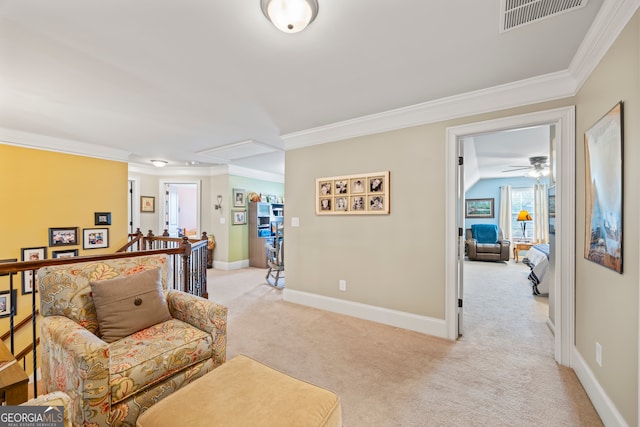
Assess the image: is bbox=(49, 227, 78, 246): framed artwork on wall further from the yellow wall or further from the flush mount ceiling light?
the flush mount ceiling light

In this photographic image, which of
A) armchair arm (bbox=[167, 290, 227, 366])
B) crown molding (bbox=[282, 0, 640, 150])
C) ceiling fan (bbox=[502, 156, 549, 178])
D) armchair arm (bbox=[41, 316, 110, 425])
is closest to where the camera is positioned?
armchair arm (bbox=[41, 316, 110, 425])

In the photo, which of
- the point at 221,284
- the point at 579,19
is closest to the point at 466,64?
the point at 579,19

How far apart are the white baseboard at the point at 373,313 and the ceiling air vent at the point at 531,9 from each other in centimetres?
251

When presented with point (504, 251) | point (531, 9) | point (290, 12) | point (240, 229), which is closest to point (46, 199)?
point (240, 229)

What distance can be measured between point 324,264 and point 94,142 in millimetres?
3953

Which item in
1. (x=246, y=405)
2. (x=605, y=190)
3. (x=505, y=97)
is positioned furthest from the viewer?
(x=505, y=97)

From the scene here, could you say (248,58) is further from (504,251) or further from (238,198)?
(504,251)

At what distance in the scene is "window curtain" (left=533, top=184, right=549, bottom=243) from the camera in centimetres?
753

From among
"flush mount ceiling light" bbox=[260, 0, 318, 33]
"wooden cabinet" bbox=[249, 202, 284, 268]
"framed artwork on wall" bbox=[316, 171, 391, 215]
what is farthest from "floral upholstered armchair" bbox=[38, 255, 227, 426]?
"wooden cabinet" bbox=[249, 202, 284, 268]

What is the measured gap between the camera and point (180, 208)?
928 centimetres

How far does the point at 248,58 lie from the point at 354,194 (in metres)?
1.91

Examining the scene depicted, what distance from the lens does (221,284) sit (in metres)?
5.03

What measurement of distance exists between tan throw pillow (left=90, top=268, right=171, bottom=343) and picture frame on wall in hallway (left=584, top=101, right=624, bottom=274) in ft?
9.14

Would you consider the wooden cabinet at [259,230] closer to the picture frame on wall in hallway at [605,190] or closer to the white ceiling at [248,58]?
the white ceiling at [248,58]
